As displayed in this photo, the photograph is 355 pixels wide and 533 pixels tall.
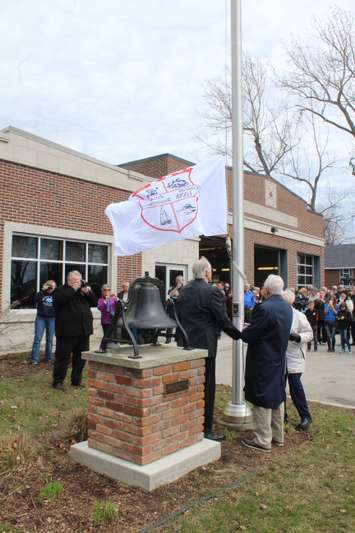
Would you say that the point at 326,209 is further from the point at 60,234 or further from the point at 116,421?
the point at 116,421

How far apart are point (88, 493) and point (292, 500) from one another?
1.70m

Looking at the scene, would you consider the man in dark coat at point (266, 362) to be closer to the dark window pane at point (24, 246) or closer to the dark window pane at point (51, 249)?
the dark window pane at point (24, 246)

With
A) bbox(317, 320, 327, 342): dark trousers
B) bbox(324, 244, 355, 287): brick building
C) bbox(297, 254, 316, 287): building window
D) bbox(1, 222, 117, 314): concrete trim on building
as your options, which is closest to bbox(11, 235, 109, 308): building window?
bbox(1, 222, 117, 314): concrete trim on building

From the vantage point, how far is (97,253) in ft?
44.3

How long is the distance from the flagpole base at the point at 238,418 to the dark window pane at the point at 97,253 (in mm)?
8304

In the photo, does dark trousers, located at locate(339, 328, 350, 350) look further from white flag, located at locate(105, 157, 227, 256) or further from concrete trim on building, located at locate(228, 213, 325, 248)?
white flag, located at locate(105, 157, 227, 256)

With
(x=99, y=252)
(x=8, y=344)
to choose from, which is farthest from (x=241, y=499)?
(x=99, y=252)

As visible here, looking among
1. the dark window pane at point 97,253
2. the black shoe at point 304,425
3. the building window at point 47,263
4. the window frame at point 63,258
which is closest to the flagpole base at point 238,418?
the black shoe at point 304,425

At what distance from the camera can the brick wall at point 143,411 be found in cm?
402

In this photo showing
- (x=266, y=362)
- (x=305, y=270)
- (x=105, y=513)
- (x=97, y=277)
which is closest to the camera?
(x=105, y=513)

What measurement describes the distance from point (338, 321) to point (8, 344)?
9.38 meters

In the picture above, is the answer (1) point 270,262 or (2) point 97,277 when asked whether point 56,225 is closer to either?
(2) point 97,277

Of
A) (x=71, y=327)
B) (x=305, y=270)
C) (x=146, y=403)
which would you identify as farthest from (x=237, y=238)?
(x=305, y=270)

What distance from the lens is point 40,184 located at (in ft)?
38.9
